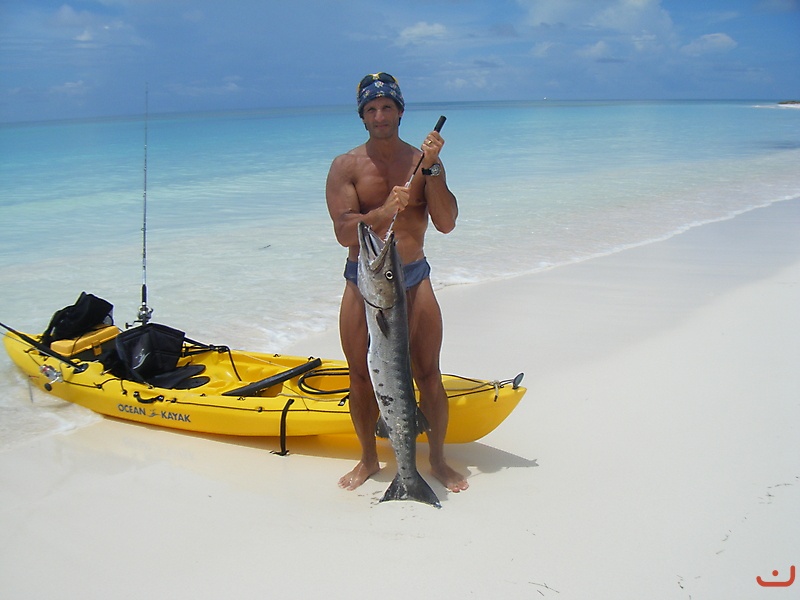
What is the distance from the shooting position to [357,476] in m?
4.20

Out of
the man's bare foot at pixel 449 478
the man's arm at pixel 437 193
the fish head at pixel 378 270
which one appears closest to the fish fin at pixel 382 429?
the man's bare foot at pixel 449 478

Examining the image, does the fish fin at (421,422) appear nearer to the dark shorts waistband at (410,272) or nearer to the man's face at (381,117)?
the dark shorts waistband at (410,272)

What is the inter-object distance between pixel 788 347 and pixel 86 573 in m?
5.71

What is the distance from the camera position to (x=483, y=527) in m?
3.73

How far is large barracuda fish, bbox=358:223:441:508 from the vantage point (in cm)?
336

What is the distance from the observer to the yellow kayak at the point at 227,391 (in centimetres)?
440

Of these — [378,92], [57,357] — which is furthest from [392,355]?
[57,357]

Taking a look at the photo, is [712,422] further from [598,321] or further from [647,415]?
[598,321]

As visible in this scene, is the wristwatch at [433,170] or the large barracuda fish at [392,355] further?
the wristwatch at [433,170]

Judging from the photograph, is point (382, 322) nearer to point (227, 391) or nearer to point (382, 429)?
point (382, 429)

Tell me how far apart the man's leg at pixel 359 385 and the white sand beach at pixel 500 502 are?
5.2 inches

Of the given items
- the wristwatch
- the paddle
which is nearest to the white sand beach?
the paddle

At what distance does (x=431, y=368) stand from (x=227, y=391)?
1.95 m

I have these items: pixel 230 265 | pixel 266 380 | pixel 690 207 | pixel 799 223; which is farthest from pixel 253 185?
pixel 266 380
